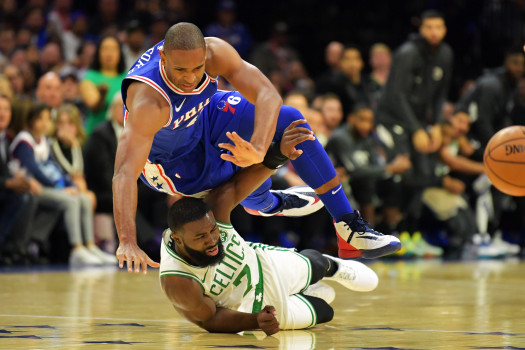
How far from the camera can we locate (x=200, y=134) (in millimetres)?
4953

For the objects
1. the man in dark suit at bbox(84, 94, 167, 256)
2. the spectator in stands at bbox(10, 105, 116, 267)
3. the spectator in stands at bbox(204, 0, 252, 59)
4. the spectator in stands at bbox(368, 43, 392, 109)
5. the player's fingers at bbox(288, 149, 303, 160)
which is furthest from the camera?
the spectator in stands at bbox(204, 0, 252, 59)

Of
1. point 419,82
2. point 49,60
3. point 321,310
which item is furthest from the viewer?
point 49,60

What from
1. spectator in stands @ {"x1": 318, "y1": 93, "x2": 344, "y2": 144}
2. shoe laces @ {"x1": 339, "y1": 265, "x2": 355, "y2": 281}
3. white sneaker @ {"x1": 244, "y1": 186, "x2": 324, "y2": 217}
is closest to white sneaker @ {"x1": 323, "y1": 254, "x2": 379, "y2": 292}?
shoe laces @ {"x1": 339, "y1": 265, "x2": 355, "y2": 281}

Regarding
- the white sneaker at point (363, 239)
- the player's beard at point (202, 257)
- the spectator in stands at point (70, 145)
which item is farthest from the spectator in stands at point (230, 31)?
the player's beard at point (202, 257)

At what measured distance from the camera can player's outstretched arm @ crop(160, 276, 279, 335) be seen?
14.2ft

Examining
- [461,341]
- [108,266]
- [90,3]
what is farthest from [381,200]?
[461,341]

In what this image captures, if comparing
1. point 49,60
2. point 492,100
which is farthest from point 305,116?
point 49,60

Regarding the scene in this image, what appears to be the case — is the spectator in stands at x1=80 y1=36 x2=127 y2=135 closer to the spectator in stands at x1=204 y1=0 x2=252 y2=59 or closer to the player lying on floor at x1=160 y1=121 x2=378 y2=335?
the spectator in stands at x1=204 y1=0 x2=252 y2=59

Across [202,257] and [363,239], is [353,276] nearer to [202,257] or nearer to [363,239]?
[363,239]

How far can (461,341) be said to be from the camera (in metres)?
4.08

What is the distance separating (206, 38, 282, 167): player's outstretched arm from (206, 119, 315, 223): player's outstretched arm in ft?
0.45

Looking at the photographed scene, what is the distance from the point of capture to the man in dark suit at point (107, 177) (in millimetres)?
8812

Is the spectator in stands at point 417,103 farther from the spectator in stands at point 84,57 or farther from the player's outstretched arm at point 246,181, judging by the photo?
the player's outstretched arm at point 246,181

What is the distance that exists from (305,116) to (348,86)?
1882 millimetres
